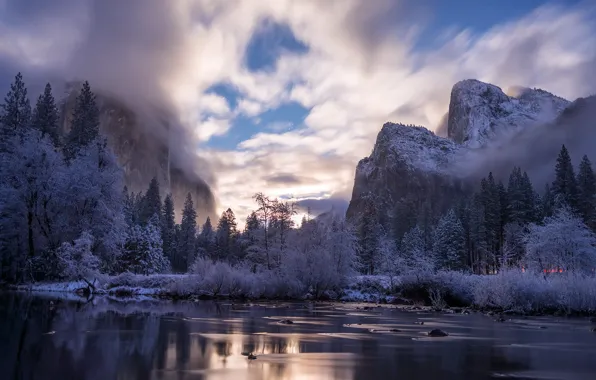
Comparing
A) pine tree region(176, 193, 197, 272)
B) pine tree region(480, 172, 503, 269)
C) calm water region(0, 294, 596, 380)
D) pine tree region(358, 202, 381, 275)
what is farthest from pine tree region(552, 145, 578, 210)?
pine tree region(176, 193, 197, 272)

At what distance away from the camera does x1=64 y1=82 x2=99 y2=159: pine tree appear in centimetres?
6125

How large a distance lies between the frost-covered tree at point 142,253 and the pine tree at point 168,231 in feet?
84.5

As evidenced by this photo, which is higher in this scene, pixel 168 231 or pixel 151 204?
pixel 151 204

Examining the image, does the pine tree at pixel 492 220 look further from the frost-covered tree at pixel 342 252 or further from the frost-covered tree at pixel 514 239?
the frost-covered tree at pixel 342 252

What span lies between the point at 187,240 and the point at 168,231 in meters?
5.58

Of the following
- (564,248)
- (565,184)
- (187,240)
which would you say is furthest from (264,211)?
(565,184)

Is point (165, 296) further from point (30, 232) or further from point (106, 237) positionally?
point (30, 232)

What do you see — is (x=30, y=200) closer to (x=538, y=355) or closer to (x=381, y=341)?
(x=381, y=341)

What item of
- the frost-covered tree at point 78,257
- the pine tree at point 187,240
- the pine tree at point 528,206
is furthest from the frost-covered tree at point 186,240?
the pine tree at point 528,206

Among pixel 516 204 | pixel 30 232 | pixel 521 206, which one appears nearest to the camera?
pixel 30 232

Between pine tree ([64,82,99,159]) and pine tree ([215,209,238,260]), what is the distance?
4172cm

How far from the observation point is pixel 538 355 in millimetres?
13711

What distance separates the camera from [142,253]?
71.1 metres

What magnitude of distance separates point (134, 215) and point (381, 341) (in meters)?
83.1
